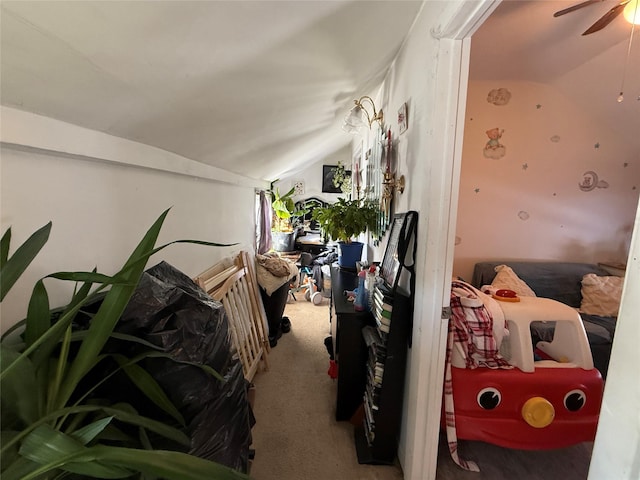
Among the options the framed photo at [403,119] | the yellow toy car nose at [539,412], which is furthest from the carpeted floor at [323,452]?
the framed photo at [403,119]

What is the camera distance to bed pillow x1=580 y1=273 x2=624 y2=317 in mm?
2336

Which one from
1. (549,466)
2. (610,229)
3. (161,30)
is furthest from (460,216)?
(161,30)

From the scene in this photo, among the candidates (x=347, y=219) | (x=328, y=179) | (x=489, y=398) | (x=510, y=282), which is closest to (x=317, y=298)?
(x=347, y=219)

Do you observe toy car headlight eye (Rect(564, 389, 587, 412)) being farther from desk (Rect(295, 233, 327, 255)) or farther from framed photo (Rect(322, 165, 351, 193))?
framed photo (Rect(322, 165, 351, 193))

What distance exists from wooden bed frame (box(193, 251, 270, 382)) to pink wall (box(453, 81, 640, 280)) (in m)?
2.02

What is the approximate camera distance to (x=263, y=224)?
3529 mm

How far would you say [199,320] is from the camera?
886 millimetres

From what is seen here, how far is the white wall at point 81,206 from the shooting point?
702 millimetres

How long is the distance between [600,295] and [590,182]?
1088 millimetres

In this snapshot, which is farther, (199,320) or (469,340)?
(469,340)

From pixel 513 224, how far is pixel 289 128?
2.36 m

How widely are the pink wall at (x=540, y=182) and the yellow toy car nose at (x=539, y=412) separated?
164 centimetres

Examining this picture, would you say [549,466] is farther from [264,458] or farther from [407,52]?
[407,52]

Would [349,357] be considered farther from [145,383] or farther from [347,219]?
[145,383]
